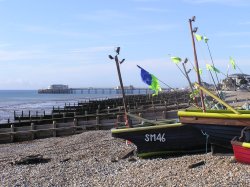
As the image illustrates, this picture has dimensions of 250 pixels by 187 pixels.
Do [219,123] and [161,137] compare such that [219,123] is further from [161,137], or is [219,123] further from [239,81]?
[239,81]

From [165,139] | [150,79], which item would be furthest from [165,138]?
[150,79]

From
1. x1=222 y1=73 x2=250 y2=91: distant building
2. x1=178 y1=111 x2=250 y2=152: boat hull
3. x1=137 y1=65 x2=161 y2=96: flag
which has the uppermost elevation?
x1=222 y1=73 x2=250 y2=91: distant building

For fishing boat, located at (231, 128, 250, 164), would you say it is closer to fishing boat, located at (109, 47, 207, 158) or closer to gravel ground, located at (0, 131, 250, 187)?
gravel ground, located at (0, 131, 250, 187)

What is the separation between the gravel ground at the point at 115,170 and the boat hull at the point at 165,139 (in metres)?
0.56

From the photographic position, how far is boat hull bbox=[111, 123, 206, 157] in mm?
13820

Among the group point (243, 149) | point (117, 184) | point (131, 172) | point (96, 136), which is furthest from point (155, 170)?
point (96, 136)

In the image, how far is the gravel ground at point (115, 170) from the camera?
33.9ft

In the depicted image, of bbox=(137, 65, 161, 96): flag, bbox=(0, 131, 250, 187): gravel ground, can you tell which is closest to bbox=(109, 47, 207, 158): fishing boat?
bbox=(137, 65, 161, 96): flag

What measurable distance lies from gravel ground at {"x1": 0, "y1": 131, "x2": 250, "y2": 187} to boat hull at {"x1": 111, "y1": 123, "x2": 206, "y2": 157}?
1.85ft

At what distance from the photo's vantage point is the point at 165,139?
46.3 ft

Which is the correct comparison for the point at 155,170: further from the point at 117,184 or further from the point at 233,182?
the point at 233,182

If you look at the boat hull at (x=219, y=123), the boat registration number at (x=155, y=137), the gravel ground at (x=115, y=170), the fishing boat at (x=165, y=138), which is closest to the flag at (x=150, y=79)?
the fishing boat at (x=165, y=138)

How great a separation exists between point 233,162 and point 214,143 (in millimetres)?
1585

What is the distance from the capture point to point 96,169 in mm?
13195
